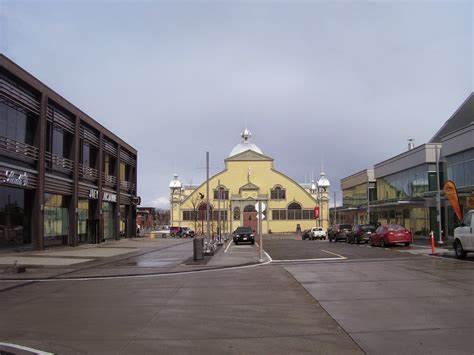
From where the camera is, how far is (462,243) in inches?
891

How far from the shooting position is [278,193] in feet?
310

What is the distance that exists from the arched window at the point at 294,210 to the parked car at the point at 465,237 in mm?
70349

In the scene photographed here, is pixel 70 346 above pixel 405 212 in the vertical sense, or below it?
below

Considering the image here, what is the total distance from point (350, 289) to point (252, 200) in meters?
79.0

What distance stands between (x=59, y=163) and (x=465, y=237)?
85.5ft

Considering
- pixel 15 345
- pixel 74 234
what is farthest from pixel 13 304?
pixel 74 234

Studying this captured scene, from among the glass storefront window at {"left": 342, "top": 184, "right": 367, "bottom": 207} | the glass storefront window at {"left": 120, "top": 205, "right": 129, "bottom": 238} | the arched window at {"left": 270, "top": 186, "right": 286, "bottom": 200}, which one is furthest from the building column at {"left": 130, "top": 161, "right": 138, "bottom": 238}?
the arched window at {"left": 270, "top": 186, "right": 286, "bottom": 200}

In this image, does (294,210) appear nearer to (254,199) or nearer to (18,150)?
(254,199)

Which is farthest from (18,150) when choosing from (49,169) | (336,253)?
(336,253)

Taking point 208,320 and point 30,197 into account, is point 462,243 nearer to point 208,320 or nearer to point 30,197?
point 208,320

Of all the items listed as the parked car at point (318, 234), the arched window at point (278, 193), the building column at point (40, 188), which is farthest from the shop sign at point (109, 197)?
the arched window at point (278, 193)

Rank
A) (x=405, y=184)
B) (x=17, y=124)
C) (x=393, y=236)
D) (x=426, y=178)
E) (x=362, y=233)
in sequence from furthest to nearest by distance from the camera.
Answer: (x=405, y=184)
(x=426, y=178)
(x=362, y=233)
(x=393, y=236)
(x=17, y=124)

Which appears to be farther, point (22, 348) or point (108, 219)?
point (108, 219)

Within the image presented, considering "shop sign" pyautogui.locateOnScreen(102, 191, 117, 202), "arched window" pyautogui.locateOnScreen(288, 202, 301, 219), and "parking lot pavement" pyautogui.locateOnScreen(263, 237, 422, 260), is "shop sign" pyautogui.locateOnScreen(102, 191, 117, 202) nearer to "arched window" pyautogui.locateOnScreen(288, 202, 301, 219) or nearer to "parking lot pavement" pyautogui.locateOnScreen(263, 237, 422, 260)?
"parking lot pavement" pyautogui.locateOnScreen(263, 237, 422, 260)
